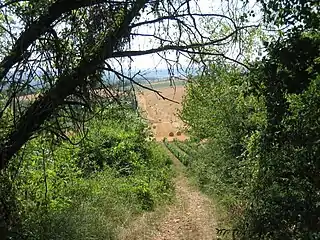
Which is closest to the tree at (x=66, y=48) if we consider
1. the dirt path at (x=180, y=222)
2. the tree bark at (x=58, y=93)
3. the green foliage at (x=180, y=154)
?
the tree bark at (x=58, y=93)

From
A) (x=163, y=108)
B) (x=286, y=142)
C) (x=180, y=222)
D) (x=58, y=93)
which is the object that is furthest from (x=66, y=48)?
(x=163, y=108)

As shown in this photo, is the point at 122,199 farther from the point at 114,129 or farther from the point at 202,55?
the point at 114,129

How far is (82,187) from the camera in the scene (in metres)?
11.2

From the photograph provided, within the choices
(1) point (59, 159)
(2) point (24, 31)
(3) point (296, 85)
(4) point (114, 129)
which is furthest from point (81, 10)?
(4) point (114, 129)

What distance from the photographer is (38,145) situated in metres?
9.09

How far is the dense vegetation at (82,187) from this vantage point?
7.98 metres

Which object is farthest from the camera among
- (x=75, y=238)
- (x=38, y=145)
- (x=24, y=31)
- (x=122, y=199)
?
(x=122, y=199)

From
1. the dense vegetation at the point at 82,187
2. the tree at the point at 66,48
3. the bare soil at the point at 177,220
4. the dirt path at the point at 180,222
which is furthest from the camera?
the dirt path at the point at 180,222

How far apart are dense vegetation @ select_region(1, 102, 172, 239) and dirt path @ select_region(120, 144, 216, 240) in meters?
0.38

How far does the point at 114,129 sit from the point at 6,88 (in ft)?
43.0

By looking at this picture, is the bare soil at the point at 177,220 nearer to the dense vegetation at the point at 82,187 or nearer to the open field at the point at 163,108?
the open field at the point at 163,108

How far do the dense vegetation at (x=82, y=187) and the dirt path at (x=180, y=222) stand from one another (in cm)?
38

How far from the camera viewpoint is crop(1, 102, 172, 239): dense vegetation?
7.98 metres

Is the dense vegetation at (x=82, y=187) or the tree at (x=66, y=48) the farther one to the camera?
the dense vegetation at (x=82, y=187)
